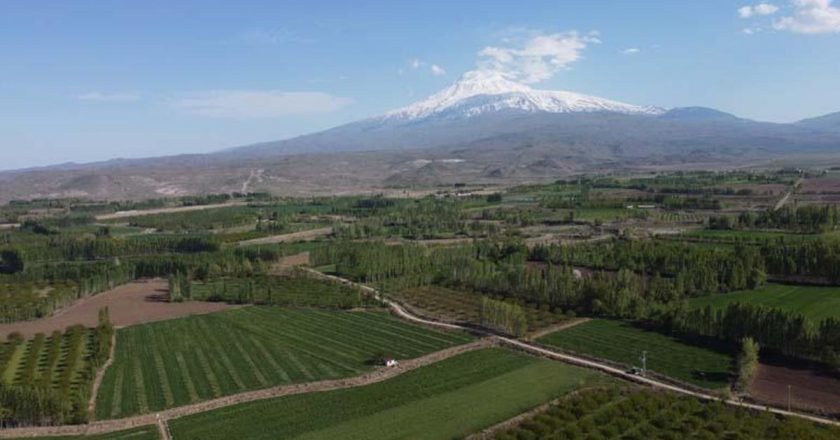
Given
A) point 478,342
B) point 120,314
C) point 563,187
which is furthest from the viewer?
point 563,187

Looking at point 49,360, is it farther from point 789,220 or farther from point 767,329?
point 789,220

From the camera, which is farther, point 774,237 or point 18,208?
point 18,208

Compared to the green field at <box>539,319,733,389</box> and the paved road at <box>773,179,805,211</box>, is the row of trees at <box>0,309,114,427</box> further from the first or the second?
the paved road at <box>773,179,805,211</box>

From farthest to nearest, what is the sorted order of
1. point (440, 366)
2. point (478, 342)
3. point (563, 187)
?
point (563, 187)
point (478, 342)
point (440, 366)

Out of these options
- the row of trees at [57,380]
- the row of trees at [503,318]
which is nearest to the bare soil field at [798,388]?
the row of trees at [503,318]

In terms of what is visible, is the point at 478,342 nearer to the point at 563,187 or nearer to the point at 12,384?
the point at 12,384

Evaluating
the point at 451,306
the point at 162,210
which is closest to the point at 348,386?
the point at 451,306

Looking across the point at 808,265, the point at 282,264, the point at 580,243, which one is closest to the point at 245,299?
the point at 282,264
